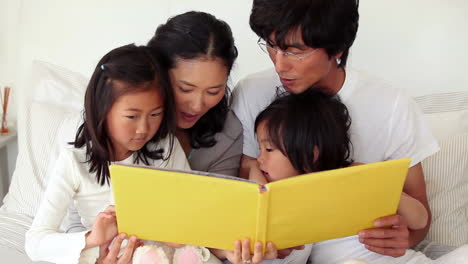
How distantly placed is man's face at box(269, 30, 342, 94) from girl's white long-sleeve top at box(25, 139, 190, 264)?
41 cm

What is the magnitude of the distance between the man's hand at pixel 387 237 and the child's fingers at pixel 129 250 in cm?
59

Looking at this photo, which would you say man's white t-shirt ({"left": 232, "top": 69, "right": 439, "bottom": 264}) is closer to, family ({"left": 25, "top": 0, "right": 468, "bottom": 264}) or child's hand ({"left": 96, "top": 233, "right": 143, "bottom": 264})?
family ({"left": 25, "top": 0, "right": 468, "bottom": 264})

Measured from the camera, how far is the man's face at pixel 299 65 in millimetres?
1363

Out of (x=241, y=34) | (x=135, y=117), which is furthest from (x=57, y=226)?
(x=241, y=34)

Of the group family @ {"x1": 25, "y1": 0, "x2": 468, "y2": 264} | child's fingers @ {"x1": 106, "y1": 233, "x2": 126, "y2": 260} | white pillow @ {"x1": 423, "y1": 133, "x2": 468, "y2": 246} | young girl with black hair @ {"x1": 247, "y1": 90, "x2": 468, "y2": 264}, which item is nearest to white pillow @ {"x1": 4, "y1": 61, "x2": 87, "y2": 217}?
family @ {"x1": 25, "y1": 0, "x2": 468, "y2": 264}

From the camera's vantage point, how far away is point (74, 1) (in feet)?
7.26

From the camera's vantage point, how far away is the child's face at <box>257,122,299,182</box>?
144 cm

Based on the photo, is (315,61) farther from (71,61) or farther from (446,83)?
(71,61)

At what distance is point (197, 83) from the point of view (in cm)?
136

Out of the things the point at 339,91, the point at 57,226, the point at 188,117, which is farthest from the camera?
the point at 339,91

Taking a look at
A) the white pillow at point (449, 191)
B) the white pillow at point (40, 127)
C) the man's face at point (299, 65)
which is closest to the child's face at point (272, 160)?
the man's face at point (299, 65)

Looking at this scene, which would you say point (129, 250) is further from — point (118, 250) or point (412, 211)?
point (412, 211)

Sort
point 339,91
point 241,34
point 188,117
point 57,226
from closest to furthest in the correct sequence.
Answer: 1. point 57,226
2. point 188,117
3. point 339,91
4. point 241,34

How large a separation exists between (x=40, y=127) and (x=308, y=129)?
1041mm
